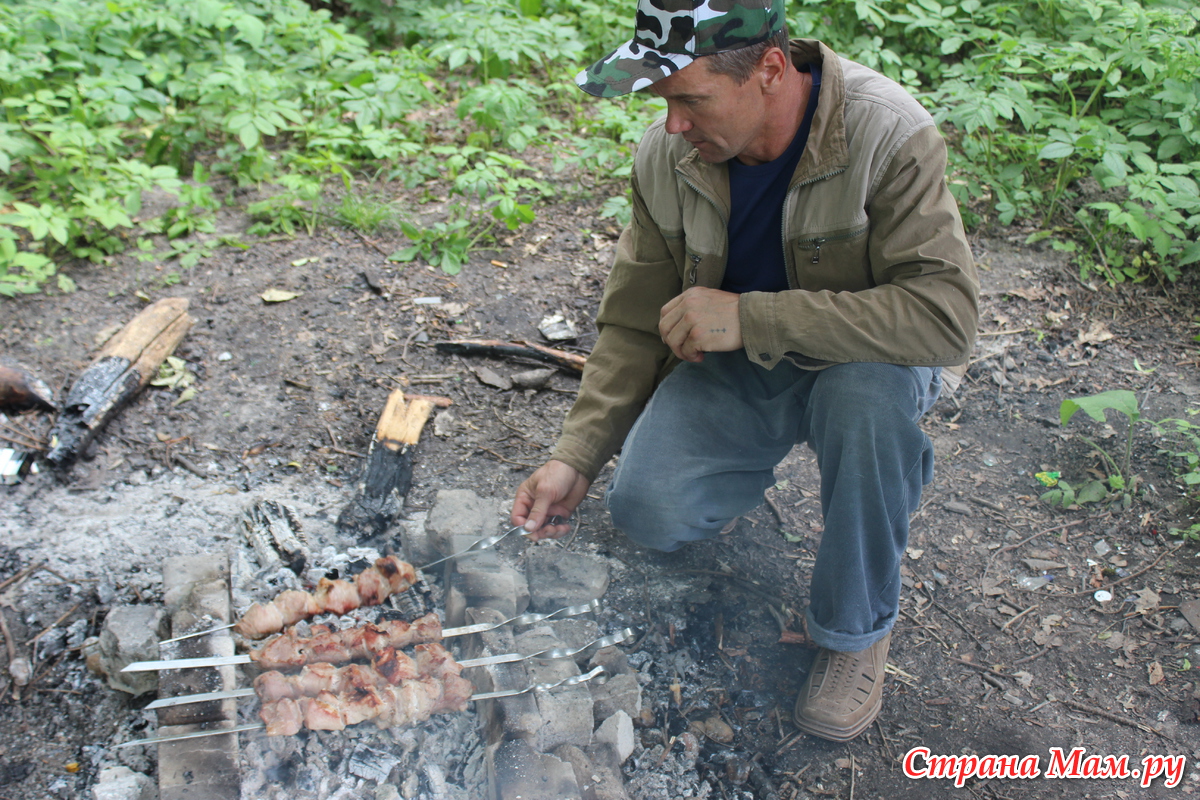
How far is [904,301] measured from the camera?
A: 201 cm

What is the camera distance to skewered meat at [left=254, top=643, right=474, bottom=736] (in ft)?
6.40

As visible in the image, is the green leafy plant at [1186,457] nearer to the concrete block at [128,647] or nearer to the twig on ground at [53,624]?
the concrete block at [128,647]

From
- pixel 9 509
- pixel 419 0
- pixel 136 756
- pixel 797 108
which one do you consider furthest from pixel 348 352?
pixel 419 0

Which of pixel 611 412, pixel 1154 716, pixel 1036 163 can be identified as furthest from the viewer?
pixel 1036 163

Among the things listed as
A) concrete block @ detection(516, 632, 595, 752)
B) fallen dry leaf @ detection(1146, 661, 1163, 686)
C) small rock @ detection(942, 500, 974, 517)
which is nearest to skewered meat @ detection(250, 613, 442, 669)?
concrete block @ detection(516, 632, 595, 752)

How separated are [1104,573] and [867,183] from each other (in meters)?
1.77

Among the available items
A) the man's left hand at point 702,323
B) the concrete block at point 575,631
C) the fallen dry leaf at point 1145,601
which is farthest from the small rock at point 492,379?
the fallen dry leaf at point 1145,601

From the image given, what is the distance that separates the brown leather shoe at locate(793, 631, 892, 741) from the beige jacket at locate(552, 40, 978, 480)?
885 millimetres

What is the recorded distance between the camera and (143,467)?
3029 millimetres

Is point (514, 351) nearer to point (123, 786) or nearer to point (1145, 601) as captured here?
point (123, 786)

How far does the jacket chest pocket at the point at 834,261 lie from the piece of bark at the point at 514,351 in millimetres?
1583

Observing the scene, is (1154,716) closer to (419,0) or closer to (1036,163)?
(1036,163)

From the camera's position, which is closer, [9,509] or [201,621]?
[201,621]

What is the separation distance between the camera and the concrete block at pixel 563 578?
8.27 ft
